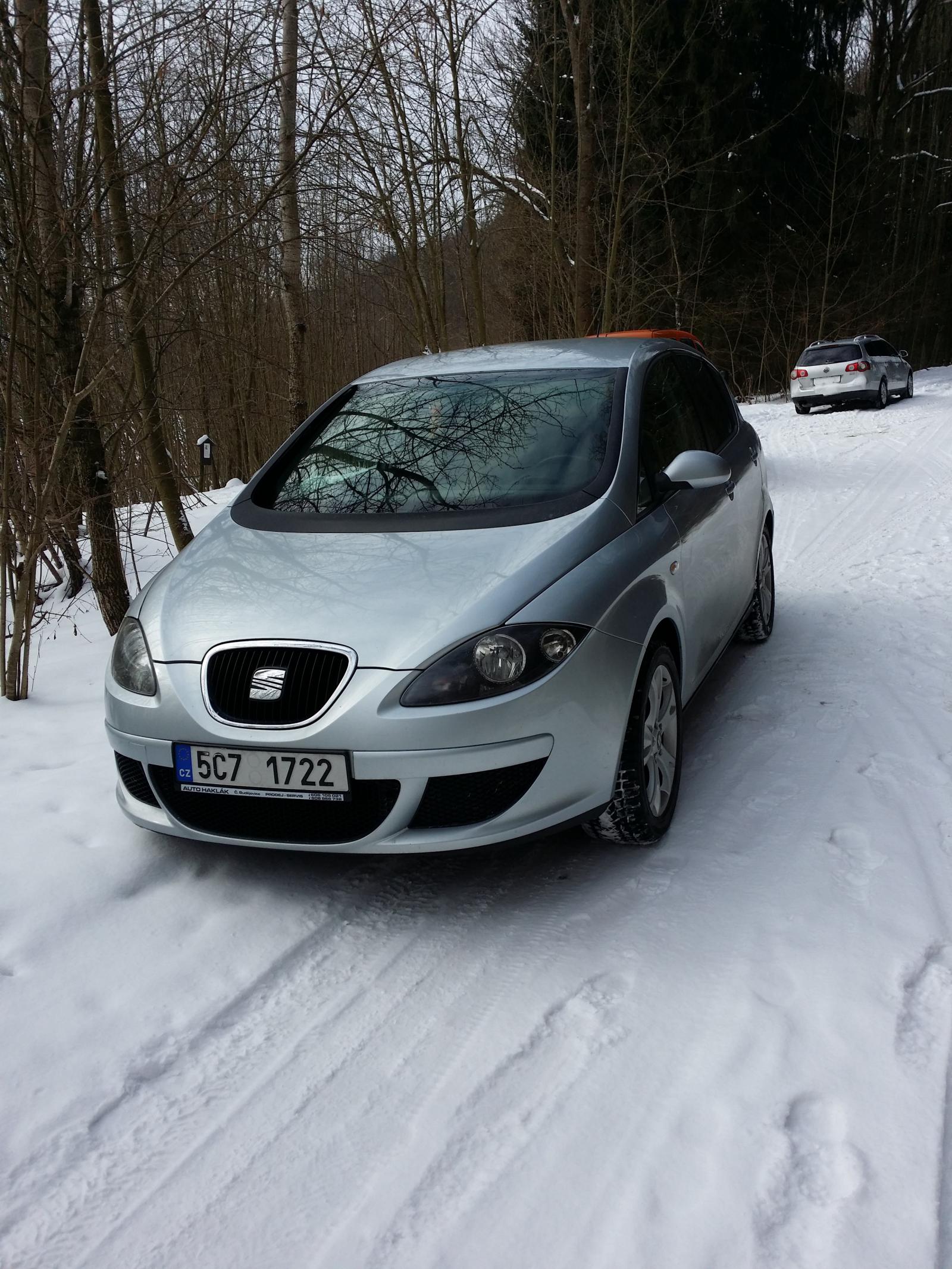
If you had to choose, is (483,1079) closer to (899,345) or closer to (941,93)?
(899,345)

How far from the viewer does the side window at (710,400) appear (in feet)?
16.7

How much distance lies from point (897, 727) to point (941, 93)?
42.5 metres

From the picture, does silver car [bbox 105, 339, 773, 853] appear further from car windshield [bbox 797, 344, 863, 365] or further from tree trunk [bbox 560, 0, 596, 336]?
car windshield [bbox 797, 344, 863, 365]

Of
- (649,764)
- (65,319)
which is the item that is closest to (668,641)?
(649,764)

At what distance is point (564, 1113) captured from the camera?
2352mm

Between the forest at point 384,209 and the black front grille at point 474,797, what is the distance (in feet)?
10.2

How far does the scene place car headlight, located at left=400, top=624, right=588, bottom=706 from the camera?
295cm

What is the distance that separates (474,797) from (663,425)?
2.02 meters

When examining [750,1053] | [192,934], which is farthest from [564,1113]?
[192,934]

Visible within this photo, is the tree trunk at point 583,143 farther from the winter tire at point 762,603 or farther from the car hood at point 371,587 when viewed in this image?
the car hood at point 371,587

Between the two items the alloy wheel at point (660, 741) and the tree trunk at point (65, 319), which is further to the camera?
the tree trunk at point (65, 319)

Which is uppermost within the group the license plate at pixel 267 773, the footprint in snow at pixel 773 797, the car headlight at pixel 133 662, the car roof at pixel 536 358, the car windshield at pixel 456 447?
the car roof at pixel 536 358

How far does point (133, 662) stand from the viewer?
3.41m

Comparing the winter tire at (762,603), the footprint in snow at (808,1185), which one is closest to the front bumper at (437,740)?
the footprint in snow at (808,1185)
